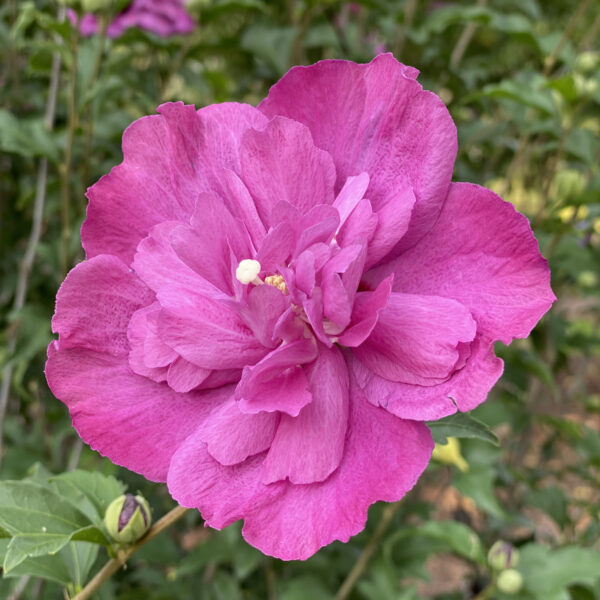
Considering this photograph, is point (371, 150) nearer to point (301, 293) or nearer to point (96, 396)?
point (301, 293)

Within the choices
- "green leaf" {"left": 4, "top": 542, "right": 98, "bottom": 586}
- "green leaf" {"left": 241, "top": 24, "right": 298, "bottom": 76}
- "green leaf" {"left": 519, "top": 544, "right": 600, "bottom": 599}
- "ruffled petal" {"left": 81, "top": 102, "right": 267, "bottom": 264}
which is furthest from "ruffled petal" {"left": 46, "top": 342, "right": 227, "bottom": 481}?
"green leaf" {"left": 241, "top": 24, "right": 298, "bottom": 76}

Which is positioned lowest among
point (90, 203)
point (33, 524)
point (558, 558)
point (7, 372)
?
point (7, 372)

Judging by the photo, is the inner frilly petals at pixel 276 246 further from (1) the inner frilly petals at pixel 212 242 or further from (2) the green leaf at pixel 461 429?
(2) the green leaf at pixel 461 429

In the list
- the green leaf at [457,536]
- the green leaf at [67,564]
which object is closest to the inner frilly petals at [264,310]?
the green leaf at [67,564]

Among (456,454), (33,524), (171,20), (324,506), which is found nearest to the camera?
(324,506)

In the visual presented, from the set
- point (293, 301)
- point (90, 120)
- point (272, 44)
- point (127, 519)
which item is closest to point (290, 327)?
point (293, 301)

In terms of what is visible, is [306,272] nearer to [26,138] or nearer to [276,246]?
[276,246]

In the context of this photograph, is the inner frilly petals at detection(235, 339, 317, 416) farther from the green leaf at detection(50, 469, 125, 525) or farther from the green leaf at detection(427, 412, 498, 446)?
the green leaf at detection(50, 469, 125, 525)

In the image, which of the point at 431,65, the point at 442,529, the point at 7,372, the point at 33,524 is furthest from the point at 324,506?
the point at 431,65
